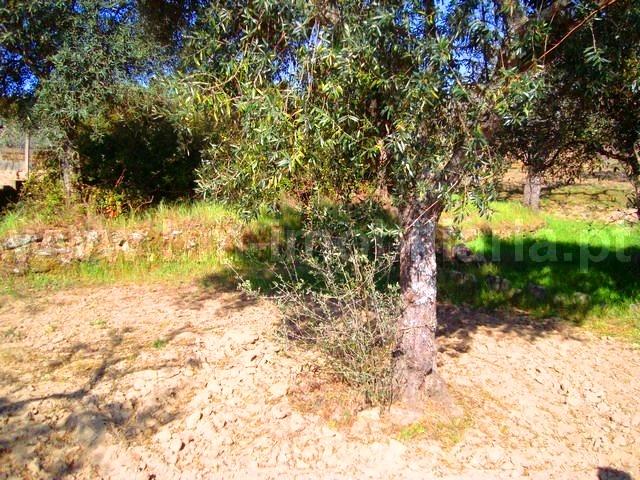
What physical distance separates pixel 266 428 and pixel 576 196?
49.0ft

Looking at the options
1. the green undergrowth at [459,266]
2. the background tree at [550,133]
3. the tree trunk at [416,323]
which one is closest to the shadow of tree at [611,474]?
the tree trunk at [416,323]

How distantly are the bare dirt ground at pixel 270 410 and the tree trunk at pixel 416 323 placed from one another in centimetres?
25

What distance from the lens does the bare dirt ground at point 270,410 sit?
350cm

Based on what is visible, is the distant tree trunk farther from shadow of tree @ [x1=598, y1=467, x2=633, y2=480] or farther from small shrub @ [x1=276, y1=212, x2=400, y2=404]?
shadow of tree @ [x1=598, y1=467, x2=633, y2=480]

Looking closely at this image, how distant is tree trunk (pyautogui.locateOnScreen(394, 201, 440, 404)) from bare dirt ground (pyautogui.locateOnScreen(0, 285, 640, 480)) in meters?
0.25

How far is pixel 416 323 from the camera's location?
13.4ft

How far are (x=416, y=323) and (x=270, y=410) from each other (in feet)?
4.33

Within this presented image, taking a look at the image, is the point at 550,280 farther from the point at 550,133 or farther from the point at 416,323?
the point at 416,323

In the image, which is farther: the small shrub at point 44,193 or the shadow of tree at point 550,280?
the small shrub at point 44,193

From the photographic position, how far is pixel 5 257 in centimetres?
757

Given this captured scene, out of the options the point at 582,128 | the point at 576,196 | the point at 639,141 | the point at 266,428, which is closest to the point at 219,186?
the point at 266,428

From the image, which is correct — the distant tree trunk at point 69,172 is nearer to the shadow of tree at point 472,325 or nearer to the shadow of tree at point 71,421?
the shadow of tree at point 71,421

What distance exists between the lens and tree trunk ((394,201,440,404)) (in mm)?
4023

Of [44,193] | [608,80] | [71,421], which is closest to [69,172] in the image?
[44,193]
